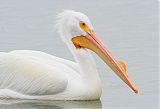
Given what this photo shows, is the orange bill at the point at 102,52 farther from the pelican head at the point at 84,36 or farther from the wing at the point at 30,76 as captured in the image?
the wing at the point at 30,76

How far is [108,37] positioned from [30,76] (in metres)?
2.28

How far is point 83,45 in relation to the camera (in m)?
9.33

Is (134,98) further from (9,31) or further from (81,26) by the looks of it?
(9,31)

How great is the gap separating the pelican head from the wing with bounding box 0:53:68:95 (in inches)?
15.3

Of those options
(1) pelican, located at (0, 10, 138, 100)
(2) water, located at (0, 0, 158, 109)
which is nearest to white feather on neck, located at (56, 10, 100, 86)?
(1) pelican, located at (0, 10, 138, 100)

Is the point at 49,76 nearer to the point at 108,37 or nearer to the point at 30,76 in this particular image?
the point at 30,76

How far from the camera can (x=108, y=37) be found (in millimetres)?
11344

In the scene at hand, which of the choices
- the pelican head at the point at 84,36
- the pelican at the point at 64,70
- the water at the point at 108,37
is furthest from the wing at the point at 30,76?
the pelican head at the point at 84,36

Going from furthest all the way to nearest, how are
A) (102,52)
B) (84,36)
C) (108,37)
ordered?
(108,37) → (84,36) → (102,52)

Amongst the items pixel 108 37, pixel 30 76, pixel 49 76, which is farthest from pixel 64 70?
pixel 108 37

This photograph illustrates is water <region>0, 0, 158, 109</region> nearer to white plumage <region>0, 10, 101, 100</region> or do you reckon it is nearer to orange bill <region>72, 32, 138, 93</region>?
white plumage <region>0, 10, 101, 100</region>

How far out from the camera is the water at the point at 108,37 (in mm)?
9047

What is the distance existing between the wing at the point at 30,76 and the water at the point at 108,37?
0.20 metres

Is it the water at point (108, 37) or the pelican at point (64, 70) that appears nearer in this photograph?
the water at point (108, 37)
